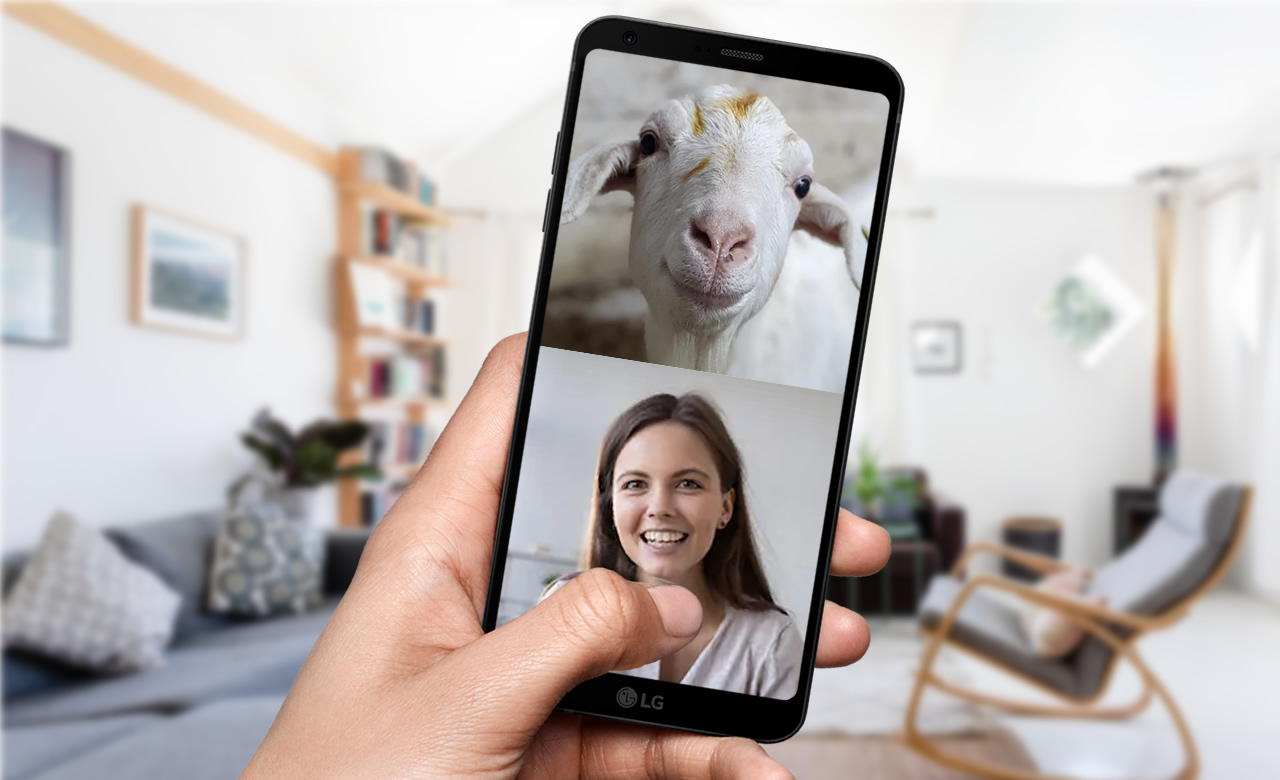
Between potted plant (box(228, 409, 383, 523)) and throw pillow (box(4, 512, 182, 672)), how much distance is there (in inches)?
39.4

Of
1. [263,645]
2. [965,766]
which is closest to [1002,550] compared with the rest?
[965,766]

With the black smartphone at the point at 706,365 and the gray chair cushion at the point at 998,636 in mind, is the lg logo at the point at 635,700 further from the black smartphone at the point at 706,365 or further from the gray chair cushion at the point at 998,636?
the gray chair cushion at the point at 998,636

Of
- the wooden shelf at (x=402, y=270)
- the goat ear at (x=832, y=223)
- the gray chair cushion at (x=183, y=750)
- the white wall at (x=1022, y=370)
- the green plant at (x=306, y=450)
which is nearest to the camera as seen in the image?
the goat ear at (x=832, y=223)

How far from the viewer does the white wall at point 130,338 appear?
2615 mm

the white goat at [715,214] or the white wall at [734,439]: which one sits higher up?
the white goat at [715,214]

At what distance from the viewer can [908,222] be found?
5.79 meters

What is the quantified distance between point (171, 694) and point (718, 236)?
2.07 m

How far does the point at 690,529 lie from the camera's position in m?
0.62

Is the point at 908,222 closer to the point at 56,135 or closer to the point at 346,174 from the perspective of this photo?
the point at 346,174

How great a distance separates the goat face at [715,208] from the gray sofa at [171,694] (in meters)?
1.37

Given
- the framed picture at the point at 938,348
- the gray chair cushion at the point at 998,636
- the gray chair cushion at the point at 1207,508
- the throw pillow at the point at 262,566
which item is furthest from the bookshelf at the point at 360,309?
the gray chair cushion at the point at 1207,508

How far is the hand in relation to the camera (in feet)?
1.73

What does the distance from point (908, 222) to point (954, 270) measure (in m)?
0.44

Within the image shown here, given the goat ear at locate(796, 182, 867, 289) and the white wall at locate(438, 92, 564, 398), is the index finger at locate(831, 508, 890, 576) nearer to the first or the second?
the goat ear at locate(796, 182, 867, 289)
